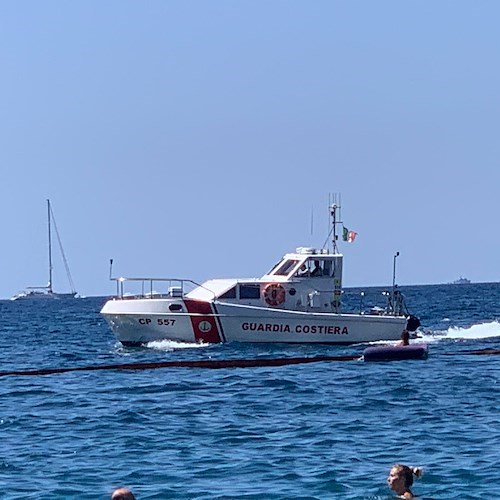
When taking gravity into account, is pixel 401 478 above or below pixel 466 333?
below

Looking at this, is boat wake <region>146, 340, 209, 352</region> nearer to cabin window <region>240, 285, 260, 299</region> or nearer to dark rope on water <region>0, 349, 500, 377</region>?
cabin window <region>240, 285, 260, 299</region>

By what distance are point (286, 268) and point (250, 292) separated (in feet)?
4.61

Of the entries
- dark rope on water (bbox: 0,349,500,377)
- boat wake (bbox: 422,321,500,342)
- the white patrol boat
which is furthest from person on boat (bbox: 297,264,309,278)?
dark rope on water (bbox: 0,349,500,377)

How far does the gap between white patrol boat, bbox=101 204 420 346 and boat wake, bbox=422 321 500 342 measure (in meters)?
3.76

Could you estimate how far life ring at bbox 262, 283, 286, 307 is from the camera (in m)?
41.4

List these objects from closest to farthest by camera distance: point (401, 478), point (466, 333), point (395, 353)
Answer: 1. point (401, 478)
2. point (395, 353)
3. point (466, 333)

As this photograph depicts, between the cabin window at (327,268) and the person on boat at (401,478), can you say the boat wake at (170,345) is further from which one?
the person on boat at (401,478)

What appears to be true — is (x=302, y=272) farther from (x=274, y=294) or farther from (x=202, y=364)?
(x=202, y=364)

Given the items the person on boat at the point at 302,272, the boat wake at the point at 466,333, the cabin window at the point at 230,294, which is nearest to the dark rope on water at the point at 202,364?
the cabin window at the point at 230,294

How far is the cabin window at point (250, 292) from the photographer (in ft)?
137

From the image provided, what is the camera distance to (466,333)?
157 ft

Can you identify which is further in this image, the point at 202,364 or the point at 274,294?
the point at 274,294

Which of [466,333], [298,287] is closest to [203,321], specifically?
[298,287]

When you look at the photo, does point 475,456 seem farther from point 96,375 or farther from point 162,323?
point 162,323
